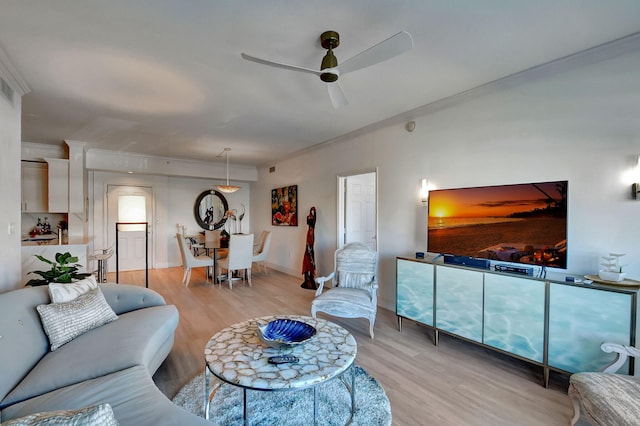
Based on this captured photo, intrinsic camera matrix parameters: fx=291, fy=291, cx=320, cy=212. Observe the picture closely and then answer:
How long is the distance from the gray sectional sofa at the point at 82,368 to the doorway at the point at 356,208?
10.6 feet

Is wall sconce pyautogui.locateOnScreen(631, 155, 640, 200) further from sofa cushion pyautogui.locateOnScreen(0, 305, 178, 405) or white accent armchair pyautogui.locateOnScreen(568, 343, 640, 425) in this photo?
sofa cushion pyautogui.locateOnScreen(0, 305, 178, 405)

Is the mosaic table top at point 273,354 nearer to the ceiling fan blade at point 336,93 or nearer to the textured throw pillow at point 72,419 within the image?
the textured throw pillow at point 72,419

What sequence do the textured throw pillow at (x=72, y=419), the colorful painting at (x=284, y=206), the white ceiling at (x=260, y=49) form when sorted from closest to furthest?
the textured throw pillow at (x=72, y=419)
the white ceiling at (x=260, y=49)
the colorful painting at (x=284, y=206)

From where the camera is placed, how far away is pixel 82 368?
1.70 m

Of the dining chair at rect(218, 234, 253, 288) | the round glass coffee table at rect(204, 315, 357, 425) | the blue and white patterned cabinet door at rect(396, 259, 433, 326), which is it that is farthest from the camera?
the dining chair at rect(218, 234, 253, 288)

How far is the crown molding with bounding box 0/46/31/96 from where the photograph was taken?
2398mm

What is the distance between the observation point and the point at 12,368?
1603 millimetres

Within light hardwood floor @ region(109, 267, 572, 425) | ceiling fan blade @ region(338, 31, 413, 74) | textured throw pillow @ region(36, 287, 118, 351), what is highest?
ceiling fan blade @ region(338, 31, 413, 74)

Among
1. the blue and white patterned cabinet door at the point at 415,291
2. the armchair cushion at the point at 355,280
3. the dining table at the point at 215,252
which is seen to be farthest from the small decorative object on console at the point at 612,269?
the dining table at the point at 215,252

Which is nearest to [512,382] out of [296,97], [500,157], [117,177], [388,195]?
[500,157]

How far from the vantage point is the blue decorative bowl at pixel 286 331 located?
80.4 inches

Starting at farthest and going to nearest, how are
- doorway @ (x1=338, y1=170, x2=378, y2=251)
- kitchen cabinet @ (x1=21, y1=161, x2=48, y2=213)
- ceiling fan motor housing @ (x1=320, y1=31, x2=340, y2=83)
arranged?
kitchen cabinet @ (x1=21, y1=161, x2=48, y2=213), doorway @ (x1=338, y1=170, x2=378, y2=251), ceiling fan motor housing @ (x1=320, y1=31, x2=340, y2=83)

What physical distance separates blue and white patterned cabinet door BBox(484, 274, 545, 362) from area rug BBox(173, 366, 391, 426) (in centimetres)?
120

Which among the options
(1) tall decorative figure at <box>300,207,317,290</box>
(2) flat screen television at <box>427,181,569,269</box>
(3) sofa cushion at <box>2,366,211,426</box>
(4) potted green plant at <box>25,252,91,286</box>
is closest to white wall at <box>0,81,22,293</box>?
(4) potted green plant at <box>25,252,91,286</box>
